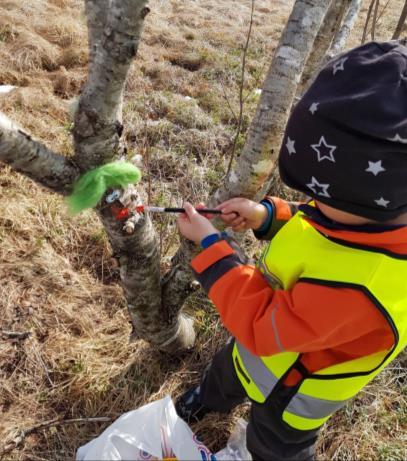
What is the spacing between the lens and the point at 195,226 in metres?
1.41

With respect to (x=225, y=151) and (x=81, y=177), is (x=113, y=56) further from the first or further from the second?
(x=225, y=151)

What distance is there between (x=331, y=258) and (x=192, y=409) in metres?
1.37

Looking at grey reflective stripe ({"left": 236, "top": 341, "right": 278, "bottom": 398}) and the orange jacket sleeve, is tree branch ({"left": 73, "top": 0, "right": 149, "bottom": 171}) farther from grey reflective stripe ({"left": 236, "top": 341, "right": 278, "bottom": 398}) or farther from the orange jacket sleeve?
grey reflective stripe ({"left": 236, "top": 341, "right": 278, "bottom": 398})

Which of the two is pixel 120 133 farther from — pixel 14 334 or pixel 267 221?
pixel 14 334

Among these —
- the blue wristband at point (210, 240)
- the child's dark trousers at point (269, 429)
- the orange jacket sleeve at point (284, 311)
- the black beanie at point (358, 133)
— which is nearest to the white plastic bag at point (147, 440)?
the child's dark trousers at point (269, 429)

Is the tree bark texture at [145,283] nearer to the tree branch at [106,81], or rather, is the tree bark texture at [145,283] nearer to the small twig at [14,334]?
the tree branch at [106,81]

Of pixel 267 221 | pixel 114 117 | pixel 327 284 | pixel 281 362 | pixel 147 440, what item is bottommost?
pixel 147 440

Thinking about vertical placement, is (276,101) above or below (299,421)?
above

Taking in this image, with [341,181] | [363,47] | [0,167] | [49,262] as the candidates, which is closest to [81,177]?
[341,181]

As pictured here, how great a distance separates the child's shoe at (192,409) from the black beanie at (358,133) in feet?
4.76

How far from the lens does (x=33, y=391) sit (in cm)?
207

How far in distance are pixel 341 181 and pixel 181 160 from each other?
9.21 feet

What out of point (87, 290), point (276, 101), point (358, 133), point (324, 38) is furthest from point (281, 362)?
point (324, 38)

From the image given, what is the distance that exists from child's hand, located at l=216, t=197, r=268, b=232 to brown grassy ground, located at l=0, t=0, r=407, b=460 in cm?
101
